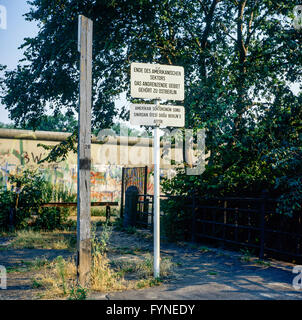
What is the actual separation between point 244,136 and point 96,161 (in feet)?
43.2

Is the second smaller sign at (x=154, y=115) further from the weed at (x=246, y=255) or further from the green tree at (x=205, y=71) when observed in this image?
the weed at (x=246, y=255)

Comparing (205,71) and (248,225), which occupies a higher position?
(205,71)

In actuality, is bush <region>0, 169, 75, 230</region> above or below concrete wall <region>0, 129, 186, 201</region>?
below

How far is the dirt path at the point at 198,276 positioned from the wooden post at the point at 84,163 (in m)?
0.58

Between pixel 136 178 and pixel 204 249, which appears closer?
pixel 204 249

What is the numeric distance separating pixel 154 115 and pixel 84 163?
1.32 metres

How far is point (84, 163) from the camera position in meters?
5.45

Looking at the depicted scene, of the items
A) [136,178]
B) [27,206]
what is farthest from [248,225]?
[27,206]

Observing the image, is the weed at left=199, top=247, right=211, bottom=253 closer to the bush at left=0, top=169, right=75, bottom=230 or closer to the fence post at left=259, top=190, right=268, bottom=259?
the fence post at left=259, top=190, right=268, bottom=259

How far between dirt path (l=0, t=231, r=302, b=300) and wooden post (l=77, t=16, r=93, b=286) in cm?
58

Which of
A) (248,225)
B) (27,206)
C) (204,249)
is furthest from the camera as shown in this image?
(27,206)

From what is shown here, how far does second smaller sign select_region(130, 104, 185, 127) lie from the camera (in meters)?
5.77

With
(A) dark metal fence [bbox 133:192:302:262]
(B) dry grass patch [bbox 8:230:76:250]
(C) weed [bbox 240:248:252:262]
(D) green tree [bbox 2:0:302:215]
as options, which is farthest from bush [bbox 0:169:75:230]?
(C) weed [bbox 240:248:252:262]
